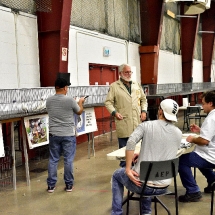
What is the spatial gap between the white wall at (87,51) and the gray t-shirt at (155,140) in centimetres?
566

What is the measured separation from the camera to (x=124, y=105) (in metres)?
4.73

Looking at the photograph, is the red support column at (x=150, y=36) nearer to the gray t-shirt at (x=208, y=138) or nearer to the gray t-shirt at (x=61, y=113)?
the gray t-shirt at (x=61, y=113)

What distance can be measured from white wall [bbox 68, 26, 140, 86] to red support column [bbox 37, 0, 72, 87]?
1072 millimetres

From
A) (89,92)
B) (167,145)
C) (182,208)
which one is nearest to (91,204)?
(182,208)

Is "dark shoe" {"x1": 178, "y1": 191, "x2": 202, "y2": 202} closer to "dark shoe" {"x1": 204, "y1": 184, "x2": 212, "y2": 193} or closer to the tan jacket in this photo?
"dark shoe" {"x1": 204, "y1": 184, "x2": 212, "y2": 193}

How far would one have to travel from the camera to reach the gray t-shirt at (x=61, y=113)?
4.48m

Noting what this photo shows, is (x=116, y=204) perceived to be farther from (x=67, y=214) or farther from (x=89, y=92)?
(x=89, y=92)

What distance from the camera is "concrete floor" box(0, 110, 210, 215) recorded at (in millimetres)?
3979

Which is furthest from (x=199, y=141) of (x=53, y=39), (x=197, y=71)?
(x=197, y=71)

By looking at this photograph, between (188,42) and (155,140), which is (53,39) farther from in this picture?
(188,42)

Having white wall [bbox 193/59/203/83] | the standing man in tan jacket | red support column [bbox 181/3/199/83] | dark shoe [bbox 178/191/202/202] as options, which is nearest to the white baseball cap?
dark shoe [bbox 178/191/202/202]

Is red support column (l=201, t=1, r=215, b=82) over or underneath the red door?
over

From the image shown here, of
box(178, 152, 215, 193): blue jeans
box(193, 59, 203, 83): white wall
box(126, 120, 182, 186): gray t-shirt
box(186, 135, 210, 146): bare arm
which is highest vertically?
box(193, 59, 203, 83): white wall

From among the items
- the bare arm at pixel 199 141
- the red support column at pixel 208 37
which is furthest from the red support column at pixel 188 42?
the bare arm at pixel 199 141
